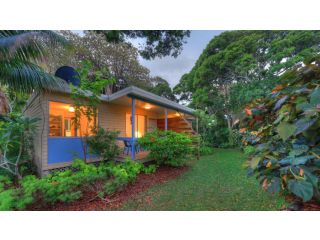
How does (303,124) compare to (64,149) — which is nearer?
(303,124)

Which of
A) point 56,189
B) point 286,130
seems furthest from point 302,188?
point 56,189

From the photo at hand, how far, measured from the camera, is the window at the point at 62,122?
4.87 meters

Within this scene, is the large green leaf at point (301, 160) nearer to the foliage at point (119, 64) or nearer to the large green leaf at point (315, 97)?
the large green leaf at point (315, 97)

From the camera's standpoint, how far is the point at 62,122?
17.5 feet

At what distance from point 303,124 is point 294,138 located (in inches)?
13.0

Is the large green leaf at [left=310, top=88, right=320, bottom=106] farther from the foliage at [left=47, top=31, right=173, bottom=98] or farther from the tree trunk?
the foliage at [left=47, top=31, right=173, bottom=98]

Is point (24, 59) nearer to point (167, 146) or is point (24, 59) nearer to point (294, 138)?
point (167, 146)

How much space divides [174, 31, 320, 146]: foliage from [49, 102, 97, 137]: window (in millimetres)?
4732

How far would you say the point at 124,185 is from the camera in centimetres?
368

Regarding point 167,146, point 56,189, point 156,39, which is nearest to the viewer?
point 56,189
